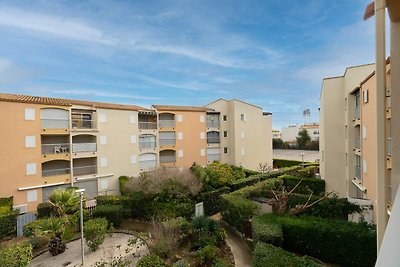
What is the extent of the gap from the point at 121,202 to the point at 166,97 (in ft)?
64.2

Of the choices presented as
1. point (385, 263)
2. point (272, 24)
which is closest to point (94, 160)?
point (272, 24)

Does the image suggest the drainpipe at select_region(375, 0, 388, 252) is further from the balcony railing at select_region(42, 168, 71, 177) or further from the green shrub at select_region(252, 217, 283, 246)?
the balcony railing at select_region(42, 168, 71, 177)

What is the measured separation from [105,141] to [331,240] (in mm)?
23626

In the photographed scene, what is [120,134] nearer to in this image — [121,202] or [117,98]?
[117,98]

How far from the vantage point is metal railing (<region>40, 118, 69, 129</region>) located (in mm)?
21734

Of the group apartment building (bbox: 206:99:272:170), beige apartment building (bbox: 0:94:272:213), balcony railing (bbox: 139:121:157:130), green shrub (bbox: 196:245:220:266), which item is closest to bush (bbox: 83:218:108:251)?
green shrub (bbox: 196:245:220:266)

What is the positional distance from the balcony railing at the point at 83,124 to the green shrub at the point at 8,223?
10.0m

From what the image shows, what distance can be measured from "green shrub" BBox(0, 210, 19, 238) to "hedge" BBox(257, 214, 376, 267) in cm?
1786

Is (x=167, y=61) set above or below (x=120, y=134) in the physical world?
above

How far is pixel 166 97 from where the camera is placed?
34188mm

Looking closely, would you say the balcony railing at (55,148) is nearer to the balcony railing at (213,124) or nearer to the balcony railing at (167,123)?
the balcony railing at (167,123)

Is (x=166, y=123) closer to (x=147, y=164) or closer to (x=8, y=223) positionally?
(x=147, y=164)

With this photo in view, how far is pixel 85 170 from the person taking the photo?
24578 mm

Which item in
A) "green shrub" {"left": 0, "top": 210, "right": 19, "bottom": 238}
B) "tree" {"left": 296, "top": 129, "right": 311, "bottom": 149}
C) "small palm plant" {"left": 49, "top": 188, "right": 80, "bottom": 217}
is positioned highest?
"tree" {"left": 296, "top": 129, "right": 311, "bottom": 149}
